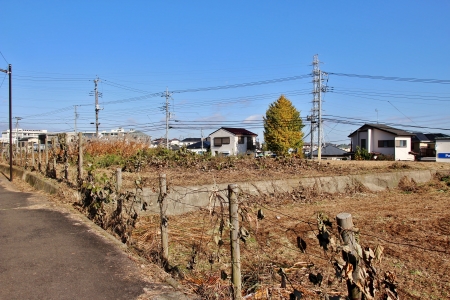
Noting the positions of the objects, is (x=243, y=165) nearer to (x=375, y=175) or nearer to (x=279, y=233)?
(x=375, y=175)

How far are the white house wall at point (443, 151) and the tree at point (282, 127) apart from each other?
17848 millimetres

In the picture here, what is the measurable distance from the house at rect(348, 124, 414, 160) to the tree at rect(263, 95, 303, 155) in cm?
771

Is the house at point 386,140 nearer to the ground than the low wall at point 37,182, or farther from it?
farther from it

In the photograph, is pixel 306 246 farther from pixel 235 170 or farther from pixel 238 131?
pixel 238 131

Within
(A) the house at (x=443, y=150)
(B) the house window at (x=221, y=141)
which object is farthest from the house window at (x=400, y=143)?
(B) the house window at (x=221, y=141)

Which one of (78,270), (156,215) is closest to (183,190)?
(156,215)

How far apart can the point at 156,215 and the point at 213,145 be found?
4758cm

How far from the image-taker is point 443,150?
30594 mm

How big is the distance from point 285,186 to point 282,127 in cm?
3540

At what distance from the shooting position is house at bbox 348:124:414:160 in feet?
132

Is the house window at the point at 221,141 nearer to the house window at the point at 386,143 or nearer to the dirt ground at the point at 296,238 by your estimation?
the house window at the point at 386,143

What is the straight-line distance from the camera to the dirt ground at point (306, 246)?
→ 3.87m

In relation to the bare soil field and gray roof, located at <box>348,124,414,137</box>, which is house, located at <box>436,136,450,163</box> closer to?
gray roof, located at <box>348,124,414,137</box>

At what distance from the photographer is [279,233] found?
6949 mm
